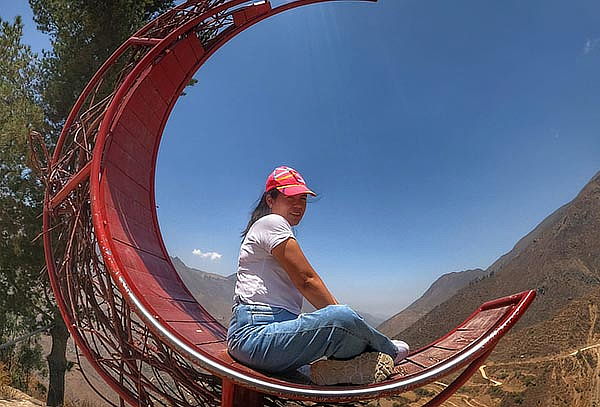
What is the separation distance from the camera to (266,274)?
7.41 feet

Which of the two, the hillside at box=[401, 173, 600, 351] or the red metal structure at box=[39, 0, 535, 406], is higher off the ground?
the red metal structure at box=[39, 0, 535, 406]

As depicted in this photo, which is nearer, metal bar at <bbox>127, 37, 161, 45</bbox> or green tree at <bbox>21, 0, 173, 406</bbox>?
metal bar at <bbox>127, 37, 161, 45</bbox>

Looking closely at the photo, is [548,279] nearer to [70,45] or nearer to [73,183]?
[70,45]

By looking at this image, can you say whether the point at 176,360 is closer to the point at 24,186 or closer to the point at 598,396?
the point at 24,186

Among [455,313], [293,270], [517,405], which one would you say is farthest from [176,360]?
[455,313]

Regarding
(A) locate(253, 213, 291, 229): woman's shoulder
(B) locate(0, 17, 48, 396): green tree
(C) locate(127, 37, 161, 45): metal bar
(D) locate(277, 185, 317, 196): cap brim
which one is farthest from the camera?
(B) locate(0, 17, 48, 396): green tree

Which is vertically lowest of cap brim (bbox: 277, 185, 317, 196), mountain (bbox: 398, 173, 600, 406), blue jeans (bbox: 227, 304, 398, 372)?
mountain (bbox: 398, 173, 600, 406)

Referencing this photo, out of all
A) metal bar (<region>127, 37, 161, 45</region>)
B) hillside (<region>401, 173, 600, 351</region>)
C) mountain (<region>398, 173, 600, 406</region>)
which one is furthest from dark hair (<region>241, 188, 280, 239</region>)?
hillside (<region>401, 173, 600, 351</region>)

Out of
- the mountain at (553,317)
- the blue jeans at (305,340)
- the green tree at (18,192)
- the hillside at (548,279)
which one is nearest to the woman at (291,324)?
the blue jeans at (305,340)

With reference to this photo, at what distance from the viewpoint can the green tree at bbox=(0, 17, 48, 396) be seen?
24.4ft

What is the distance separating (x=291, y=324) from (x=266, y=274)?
31 cm

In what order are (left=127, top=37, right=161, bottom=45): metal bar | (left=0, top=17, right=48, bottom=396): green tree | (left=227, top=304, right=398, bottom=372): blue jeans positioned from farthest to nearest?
(left=0, top=17, right=48, bottom=396): green tree
(left=127, top=37, right=161, bottom=45): metal bar
(left=227, top=304, right=398, bottom=372): blue jeans

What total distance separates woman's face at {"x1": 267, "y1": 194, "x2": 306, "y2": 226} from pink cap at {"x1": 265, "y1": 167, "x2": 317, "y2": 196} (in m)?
0.03

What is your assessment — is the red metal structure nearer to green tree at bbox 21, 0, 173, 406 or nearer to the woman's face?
the woman's face
